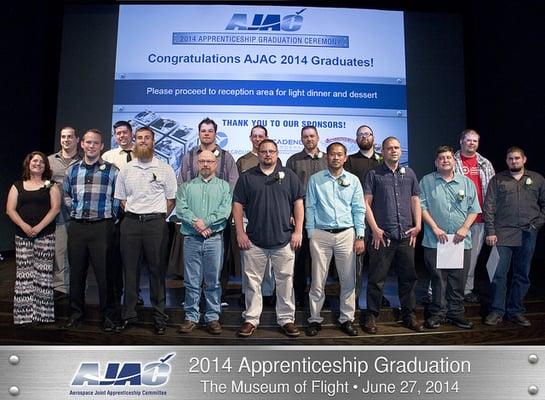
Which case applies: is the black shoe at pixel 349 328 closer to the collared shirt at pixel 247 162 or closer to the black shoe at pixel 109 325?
the collared shirt at pixel 247 162

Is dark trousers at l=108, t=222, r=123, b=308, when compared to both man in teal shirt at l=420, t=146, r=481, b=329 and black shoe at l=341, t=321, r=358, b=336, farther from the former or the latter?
man in teal shirt at l=420, t=146, r=481, b=329

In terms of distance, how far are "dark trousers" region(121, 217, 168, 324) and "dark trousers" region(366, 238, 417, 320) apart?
5.02 ft

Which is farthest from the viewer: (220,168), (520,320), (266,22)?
(266,22)

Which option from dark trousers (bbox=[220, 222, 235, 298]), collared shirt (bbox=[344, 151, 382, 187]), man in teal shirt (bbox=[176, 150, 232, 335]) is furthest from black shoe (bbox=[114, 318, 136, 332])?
collared shirt (bbox=[344, 151, 382, 187])

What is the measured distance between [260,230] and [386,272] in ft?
3.23

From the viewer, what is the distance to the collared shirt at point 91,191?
3.28 metres

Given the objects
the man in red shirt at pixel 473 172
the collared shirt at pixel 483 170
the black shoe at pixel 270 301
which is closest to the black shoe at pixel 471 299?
the man in red shirt at pixel 473 172

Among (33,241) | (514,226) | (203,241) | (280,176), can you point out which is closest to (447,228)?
(514,226)

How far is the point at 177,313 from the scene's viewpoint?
11.5ft

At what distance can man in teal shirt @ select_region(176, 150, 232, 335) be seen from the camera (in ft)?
10.7

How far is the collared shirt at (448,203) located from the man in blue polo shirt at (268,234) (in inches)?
39.3

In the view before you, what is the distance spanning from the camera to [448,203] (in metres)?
3.41

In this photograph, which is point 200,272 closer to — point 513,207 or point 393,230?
point 393,230

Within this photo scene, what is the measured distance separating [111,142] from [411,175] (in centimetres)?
383
